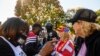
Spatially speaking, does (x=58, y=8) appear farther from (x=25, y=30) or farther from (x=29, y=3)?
(x=25, y=30)

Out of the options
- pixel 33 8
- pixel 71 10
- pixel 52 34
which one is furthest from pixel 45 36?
pixel 33 8

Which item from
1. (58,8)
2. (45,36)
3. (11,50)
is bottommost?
(58,8)

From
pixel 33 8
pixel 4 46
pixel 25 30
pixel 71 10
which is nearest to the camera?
pixel 4 46

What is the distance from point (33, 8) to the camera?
174ft

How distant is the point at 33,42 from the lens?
384 inches

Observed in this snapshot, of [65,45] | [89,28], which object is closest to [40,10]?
[65,45]

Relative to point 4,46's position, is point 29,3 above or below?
below

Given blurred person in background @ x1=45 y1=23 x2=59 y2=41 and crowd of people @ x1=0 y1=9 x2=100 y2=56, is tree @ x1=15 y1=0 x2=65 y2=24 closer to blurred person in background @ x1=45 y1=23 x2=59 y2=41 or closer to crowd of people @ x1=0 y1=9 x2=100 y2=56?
blurred person in background @ x1=45 y1=23 x2=59 y2=41

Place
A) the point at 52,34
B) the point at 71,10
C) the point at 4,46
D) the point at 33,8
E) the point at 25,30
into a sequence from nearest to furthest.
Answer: the point at 4,46, the point at 25,30, the point at 71,10, the point at 52,34, the point at 33,8

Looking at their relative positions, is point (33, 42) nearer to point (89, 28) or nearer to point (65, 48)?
point (65, 48)

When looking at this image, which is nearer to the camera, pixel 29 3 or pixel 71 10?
pixel 71 10

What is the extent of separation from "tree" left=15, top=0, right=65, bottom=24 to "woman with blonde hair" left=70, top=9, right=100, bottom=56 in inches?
1725

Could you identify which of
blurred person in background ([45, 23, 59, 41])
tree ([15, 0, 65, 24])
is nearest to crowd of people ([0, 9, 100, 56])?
blurred person in background ([45, 23, 59, 41])

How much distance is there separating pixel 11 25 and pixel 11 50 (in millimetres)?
398
